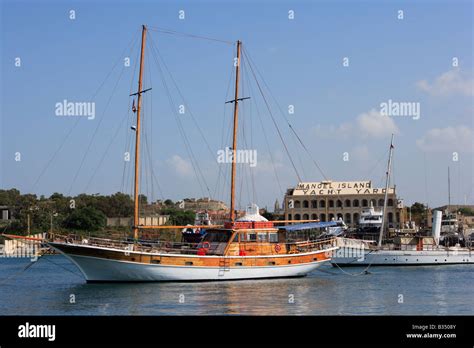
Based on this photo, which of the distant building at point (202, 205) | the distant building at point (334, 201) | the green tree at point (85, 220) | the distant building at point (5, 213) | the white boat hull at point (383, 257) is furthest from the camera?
the distant building at point (202, 205)

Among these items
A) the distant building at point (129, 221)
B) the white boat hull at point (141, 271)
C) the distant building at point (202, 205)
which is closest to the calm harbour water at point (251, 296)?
the white boat hull at point (141, 271)

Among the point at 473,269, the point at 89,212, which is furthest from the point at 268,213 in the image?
the point at 473,269

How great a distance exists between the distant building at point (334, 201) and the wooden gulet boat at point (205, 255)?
252ft

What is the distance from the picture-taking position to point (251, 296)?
1469 inches

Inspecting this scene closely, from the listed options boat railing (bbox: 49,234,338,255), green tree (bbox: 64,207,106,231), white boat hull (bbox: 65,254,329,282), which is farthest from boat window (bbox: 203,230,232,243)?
green tree (bbox: 64,207,106,231)

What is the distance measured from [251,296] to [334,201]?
94303 millimetres

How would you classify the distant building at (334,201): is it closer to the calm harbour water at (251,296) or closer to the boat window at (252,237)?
the calm harbour water at (251,296)

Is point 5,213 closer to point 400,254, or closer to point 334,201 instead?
point 334,201

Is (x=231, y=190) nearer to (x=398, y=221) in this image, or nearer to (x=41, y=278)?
(x=41, y=278)

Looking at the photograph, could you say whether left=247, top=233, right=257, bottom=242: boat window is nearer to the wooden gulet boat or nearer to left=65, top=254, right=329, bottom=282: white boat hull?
the wooden gulet boat

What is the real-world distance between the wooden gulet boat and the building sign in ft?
255

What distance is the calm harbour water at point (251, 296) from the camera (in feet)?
107

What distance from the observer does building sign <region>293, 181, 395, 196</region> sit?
421 feet
